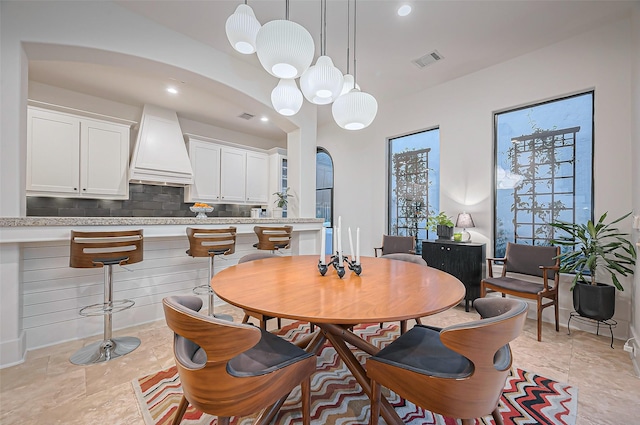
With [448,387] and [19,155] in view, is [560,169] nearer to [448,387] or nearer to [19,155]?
[448,387]

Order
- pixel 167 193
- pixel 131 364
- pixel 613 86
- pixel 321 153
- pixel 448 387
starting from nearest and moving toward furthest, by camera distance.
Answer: pixel 448 387
pixel 131 364
pixel 613 86
pixel 167 193
pixel 321 153

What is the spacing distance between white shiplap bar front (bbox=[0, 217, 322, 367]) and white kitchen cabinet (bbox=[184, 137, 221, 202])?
7.24 feet

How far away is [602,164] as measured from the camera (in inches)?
109

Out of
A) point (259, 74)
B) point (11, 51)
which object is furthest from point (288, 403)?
point (259, 74)

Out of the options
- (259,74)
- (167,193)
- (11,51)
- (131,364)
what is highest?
(259,74)

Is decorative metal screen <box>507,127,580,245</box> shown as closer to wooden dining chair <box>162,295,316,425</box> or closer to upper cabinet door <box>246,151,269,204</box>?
wooden dining chair <box>162,295,316,425</box>

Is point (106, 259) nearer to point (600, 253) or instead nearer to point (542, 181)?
point (600, 253)

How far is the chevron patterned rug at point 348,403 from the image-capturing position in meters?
1.50

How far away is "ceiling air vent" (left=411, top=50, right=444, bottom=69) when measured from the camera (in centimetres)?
327

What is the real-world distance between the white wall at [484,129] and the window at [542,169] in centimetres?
13

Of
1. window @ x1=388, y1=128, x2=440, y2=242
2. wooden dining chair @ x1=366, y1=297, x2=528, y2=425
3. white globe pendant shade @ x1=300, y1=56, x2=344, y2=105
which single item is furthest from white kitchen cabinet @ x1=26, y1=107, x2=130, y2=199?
wooden dining chair @ x1=366, y1=297, x2=528, y2=425

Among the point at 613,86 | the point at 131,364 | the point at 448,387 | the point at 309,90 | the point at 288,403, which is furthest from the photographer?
the point at 613,86

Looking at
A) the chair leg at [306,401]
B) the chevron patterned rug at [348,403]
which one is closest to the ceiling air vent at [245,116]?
the chevron patterned rug at [348,403]

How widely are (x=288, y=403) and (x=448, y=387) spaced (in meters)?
1.03
